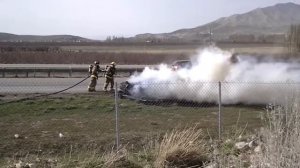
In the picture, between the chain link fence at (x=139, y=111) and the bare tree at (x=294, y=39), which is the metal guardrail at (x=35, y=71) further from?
the bare tree at (x=294, y=39)

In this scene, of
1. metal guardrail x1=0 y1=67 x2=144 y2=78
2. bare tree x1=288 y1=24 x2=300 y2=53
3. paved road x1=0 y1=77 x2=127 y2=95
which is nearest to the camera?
paved road x1=0 y1=77 x2=127 y2=95

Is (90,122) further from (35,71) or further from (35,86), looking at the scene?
(35,71)

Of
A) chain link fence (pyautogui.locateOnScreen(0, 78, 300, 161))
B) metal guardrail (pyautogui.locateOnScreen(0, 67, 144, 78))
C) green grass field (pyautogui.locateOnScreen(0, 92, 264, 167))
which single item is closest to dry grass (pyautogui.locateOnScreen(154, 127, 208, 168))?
green grass field (pyautogui.locateOnScreen(0, 92, 264, 167))

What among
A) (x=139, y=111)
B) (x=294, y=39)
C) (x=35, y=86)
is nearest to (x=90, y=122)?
(x=139, y=111)

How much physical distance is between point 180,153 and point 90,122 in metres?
7.30

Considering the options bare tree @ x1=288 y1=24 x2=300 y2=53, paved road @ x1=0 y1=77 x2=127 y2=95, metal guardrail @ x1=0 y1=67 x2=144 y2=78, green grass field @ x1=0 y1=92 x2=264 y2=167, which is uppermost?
bare tree @ x1=288 y1=24 x2=300 y2=53

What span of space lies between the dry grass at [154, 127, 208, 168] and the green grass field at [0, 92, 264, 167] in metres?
2.62

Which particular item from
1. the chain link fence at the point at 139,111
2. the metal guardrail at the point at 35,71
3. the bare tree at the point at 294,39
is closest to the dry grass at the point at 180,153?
the chain link fence at the point at 139,111

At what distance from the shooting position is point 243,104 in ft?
64.2

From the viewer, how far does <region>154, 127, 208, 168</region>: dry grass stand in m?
8.11

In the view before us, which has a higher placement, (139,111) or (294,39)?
(294,39)

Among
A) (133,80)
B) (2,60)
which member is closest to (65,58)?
(2,60)

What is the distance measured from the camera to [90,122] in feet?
50.0

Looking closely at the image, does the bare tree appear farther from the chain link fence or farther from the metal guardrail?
the chain link fence
